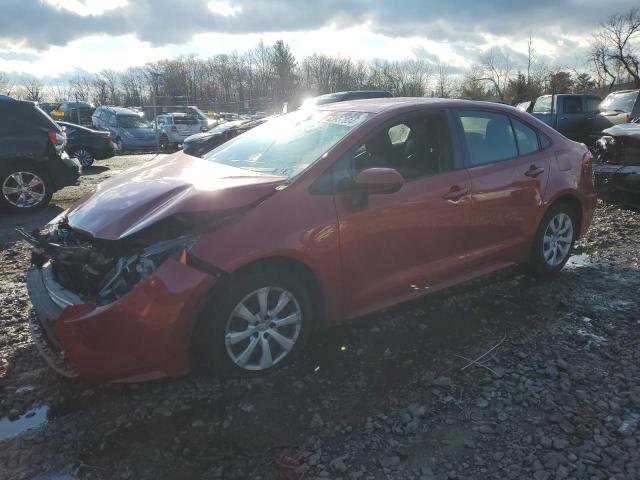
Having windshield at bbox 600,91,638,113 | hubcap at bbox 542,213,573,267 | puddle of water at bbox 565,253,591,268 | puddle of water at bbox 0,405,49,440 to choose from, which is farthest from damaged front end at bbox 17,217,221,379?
windshield at bbox 600,91,638,113

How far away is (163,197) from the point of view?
3.05 meters

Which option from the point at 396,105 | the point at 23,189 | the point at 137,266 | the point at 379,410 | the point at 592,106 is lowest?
the point at 379,410

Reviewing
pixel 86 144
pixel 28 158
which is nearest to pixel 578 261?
pixel 28 158

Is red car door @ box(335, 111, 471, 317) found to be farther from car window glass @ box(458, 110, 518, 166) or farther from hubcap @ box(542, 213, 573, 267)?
hubcap @ box(542, 213, 573, 267)

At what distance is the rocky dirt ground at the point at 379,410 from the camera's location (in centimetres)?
239

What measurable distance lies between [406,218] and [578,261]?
9.38 ft

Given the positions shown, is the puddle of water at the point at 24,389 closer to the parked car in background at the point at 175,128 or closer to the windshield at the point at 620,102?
the windshield at the point at 620,102

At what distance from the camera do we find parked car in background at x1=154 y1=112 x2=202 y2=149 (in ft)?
70.8

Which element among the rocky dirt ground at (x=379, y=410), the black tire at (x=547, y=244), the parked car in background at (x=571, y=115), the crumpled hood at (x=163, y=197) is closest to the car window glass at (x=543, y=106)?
the parked car in background at (x=571, y=115)

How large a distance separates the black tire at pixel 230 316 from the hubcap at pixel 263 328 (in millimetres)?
11

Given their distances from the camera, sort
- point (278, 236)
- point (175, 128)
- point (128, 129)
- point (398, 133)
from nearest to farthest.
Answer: point (278, 236) → point (398, 133) → point (128, 129) → point (175, 128)

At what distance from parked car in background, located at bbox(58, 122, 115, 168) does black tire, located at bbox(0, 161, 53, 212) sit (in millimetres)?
6513

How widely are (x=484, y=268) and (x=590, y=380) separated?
126cm

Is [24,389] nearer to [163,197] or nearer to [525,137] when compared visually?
[163,197]
